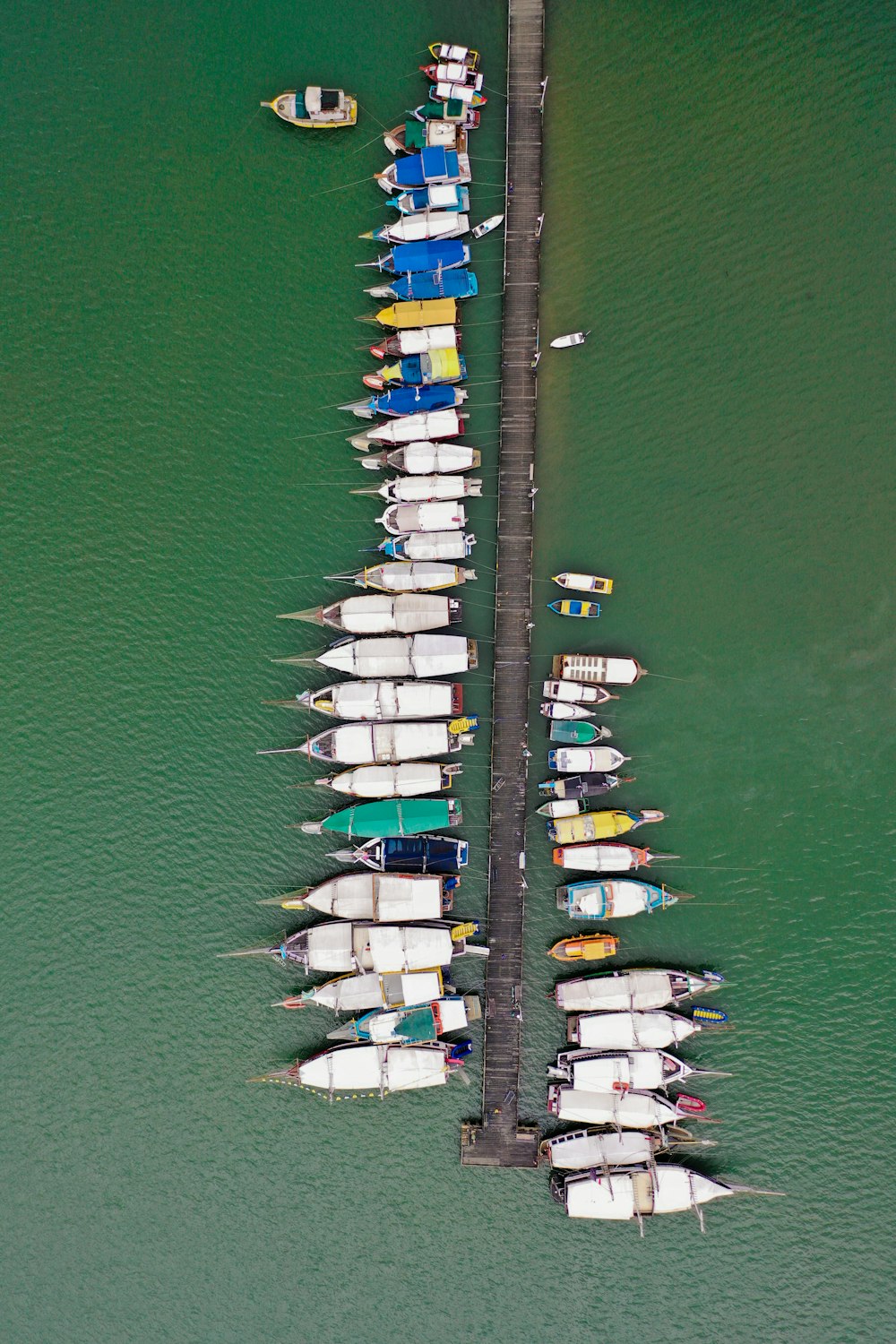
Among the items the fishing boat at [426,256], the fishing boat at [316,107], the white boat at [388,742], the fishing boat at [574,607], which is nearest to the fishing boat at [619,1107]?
the white boat at [388,742]

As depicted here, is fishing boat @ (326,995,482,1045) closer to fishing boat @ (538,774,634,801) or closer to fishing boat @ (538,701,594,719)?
fishing boat @ (538,774,634,801)

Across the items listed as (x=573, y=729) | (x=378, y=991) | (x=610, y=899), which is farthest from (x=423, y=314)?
→ (x=378, y=991)

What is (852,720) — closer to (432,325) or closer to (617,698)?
(617,698)

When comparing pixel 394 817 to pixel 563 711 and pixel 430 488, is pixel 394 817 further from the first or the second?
pixel 430 488

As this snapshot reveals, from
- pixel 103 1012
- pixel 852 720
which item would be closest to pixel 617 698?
pixel 852 720

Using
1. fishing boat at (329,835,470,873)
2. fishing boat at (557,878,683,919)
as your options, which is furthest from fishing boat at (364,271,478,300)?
fishing boat at (557,878,683,919)

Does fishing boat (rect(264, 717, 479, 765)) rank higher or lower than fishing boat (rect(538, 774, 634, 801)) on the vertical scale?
higher
